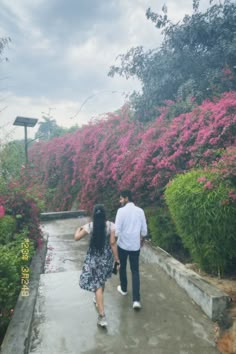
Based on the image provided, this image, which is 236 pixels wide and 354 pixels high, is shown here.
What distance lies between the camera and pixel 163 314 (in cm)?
392

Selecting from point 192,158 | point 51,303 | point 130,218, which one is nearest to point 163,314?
point 130,218

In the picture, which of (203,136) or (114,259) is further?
(203,136)

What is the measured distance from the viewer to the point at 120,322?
12.2 ft

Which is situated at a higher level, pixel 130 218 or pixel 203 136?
pixel 203 136

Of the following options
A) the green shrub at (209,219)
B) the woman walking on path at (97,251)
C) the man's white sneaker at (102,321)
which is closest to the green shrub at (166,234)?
the green shrub at (209,219)

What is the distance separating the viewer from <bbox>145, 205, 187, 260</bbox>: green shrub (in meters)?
6.29

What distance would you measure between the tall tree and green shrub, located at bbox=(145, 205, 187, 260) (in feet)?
13.2

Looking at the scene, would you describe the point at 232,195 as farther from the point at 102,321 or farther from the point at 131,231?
the point at 102,321

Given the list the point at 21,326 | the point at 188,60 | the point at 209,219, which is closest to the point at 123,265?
the point at 209,219

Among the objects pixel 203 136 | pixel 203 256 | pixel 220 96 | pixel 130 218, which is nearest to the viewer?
pixel 130 218

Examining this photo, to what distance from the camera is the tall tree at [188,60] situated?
8.84 meters

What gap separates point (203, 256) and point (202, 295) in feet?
2.70

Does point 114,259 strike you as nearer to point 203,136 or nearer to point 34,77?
point 203,136

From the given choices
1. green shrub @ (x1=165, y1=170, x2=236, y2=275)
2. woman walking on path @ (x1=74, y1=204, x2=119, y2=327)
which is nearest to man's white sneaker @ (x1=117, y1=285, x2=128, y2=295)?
woman walking on path @ (x1=74, y1=204, x2=119, y2=327)
